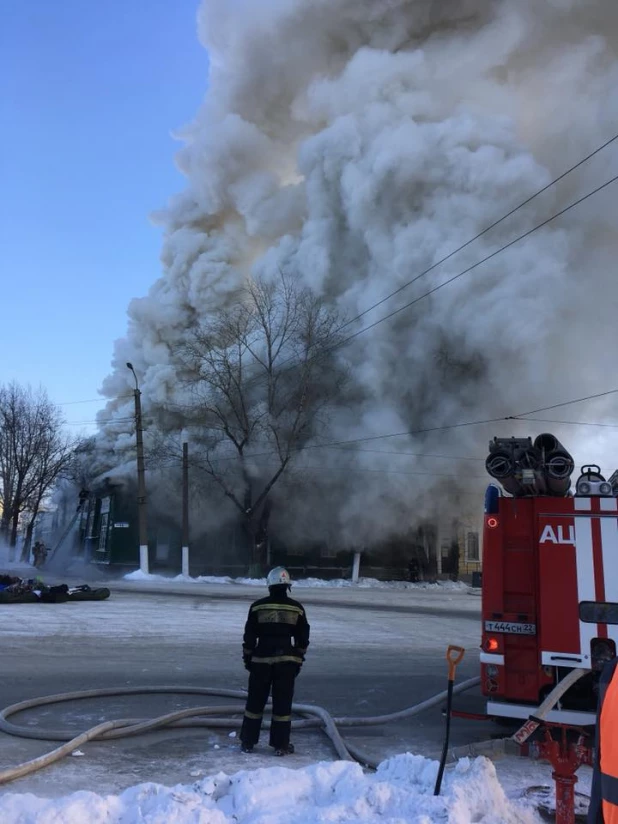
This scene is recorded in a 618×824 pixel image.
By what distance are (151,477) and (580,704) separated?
2731cm

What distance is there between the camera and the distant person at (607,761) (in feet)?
4.24

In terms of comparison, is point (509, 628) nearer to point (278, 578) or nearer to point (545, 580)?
point (545, 580)

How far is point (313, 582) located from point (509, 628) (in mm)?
22490

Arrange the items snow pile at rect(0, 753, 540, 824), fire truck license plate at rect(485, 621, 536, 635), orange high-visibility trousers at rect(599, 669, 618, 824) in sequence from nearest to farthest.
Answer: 1. orange high-visibility trousers at rect(599, 669, 618, 824)
2. snow pile at rect(0, 753, 540, 824)
3. fire truck license plate at rect(485, 621, 536, 635)

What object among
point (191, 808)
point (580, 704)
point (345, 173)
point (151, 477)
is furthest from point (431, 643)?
point (345, 173)

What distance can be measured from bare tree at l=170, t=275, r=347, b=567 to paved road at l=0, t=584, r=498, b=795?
462 inches

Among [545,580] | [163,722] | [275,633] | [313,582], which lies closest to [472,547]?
[313,582]

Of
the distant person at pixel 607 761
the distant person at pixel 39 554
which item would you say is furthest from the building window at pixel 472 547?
the distant person at pixel 607 761

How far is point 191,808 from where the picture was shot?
3.43 metres

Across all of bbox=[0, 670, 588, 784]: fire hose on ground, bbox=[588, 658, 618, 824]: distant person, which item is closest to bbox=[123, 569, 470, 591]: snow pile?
bbox=[0, 670, 588, 784]: fire hose on ground

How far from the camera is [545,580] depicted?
16.4 feet

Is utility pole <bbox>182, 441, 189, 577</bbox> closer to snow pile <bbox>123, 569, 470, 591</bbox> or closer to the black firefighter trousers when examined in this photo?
snow pile <bbox>123, 569, 470, 591</bbox>

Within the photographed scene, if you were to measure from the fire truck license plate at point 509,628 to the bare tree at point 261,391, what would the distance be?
21.4m

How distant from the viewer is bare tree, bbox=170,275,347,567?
27625mm
